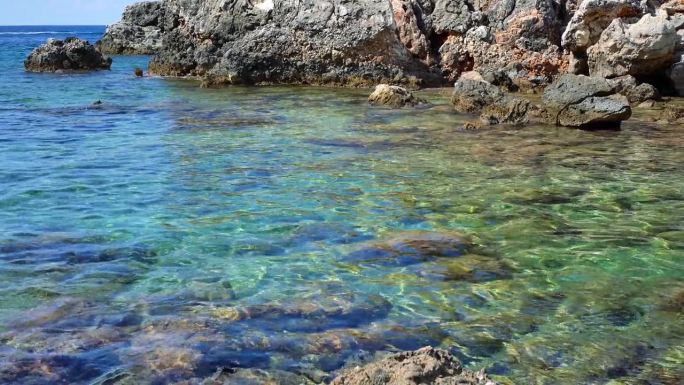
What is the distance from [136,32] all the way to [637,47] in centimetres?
4224

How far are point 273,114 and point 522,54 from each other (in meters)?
8.27

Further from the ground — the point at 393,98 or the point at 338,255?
the point at 393,98

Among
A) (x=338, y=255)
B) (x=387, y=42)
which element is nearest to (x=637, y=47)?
(x=387, y=42)

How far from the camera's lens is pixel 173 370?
431 cm

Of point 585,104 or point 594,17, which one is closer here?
point 585,104

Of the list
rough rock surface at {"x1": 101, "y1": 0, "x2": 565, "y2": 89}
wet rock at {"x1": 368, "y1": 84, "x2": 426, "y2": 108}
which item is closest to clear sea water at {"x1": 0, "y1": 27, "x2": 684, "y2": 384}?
wet rock at {"x1": 368, "y1": 84, "x2": 426, "y2": 108}

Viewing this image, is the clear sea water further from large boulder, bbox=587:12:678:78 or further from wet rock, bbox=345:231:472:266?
large boulder, bbox=587:12:678:78

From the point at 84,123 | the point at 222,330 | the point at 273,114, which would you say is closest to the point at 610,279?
the point at 222,330

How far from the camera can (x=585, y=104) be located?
13836 millimetres

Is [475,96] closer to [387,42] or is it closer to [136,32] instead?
[387,42]

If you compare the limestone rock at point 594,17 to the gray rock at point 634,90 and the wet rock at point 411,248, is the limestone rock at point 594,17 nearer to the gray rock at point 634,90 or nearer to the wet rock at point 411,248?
the gray rock at point 634,90

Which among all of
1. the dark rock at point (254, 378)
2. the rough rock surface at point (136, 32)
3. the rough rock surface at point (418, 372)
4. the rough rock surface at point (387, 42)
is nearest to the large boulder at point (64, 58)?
the rough rock surface at point (387, 42)

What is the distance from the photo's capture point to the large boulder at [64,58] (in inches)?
1191

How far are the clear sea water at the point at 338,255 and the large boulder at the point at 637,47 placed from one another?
5.13m
